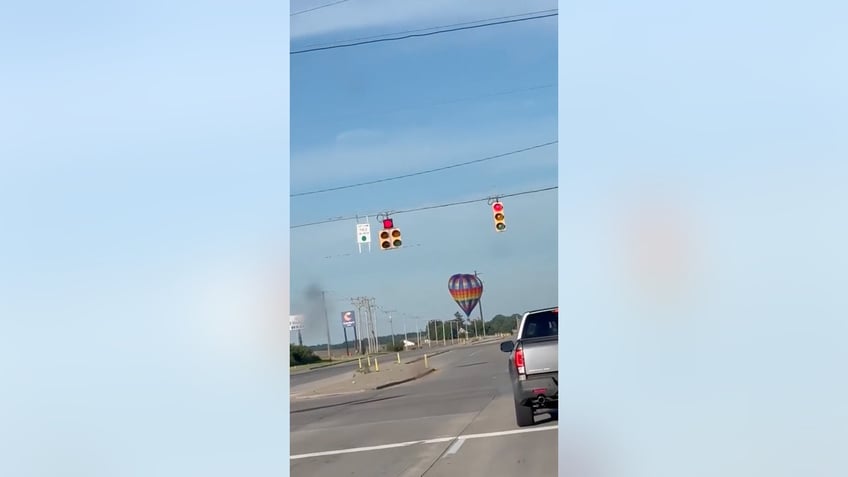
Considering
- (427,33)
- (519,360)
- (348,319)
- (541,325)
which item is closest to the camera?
(541,325)

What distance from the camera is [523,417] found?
322 cm

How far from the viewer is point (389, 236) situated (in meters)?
3.53

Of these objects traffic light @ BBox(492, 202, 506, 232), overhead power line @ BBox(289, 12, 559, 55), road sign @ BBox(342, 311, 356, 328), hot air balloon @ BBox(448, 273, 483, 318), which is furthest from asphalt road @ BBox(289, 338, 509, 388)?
overhead power line @ BBox(289, 12, 559, 55)

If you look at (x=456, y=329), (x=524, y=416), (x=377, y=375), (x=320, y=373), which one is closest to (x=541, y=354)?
(x=524, y=416)

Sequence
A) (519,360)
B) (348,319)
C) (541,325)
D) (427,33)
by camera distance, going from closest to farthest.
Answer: (541,325), (519,360), (427,33), (348,319)

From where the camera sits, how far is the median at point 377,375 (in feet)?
11.5

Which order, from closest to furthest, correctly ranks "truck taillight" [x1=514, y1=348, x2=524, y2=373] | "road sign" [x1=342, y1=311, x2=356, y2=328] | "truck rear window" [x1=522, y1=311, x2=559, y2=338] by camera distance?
"truck rear window" [x1=522, y1=311, x2=559, y2=338] → "truck taillight" [x1=514, y1=348, x2=524, y2=373] → "road sign" [x1=342, y1=311, x2=356, y2=328]

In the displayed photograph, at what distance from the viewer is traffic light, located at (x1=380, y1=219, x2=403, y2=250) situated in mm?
3494

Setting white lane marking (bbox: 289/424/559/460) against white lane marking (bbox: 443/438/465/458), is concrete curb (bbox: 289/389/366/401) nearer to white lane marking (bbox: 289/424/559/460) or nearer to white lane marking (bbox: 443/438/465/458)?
white lane marking (bbox: 289/424/559/460)

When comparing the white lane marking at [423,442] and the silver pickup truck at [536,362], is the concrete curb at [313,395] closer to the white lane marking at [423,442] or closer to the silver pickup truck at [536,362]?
the white lane marking at [423,442]

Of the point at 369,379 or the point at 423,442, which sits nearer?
the point at 423,442

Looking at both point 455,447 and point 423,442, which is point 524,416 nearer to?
point 455,447

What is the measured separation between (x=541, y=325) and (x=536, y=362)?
0.55 ft
